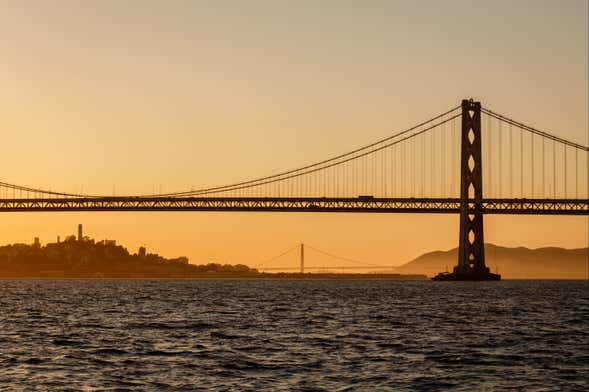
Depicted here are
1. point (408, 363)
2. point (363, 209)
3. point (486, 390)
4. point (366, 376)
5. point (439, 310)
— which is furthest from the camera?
point (363, 209)

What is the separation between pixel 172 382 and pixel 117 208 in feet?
344

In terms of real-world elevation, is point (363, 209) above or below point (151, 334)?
above

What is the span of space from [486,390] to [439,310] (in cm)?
3959

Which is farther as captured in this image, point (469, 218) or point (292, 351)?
point (469, 218)

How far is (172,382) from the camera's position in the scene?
3184 cm

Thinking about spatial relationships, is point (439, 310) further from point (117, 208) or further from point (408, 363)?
point (117, 208)

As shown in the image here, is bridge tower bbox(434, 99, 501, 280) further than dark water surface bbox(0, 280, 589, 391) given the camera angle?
Yes

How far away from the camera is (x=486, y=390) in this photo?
30.7 m

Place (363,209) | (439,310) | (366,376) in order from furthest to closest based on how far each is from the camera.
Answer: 1. (363,209)
2. (439,310)
3. (366,376)

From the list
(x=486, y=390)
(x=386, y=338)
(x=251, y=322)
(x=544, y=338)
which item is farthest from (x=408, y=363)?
(x=251, y=322)

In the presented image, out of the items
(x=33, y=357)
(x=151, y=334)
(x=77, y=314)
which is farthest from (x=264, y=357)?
(x=77, y=314)

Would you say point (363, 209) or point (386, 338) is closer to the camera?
point (386, 338)

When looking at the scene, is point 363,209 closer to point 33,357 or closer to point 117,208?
point 117,208

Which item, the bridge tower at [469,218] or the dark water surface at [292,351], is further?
the bridge tower at [469,218]
